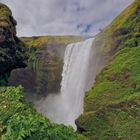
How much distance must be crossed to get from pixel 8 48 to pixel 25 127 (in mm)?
14629

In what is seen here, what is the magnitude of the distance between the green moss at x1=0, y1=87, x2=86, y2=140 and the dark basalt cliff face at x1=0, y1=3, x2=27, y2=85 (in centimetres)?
1178

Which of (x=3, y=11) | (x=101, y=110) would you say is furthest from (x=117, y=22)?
(x=3, y=11)

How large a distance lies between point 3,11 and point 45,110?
4927cm

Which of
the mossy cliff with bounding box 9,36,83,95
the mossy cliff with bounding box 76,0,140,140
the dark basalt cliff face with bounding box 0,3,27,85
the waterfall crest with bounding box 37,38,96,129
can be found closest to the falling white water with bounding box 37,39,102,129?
the waterfall crest with bounding box 37,38,96,129

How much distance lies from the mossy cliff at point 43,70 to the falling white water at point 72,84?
2.55m

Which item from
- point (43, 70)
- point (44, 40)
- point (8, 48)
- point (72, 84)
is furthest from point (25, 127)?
point (44, 40)

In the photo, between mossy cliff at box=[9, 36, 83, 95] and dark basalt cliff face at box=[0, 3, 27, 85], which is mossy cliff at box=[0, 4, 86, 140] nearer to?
dark basalt cliff face at box=[0, 3, 27, 85]

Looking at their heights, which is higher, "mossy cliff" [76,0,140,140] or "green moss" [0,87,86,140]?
"green moss" [0,87,86,140]

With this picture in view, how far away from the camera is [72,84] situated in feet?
231

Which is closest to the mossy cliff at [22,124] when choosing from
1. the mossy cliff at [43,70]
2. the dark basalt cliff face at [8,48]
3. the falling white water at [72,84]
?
the dark basalt cliff face at [8,48]

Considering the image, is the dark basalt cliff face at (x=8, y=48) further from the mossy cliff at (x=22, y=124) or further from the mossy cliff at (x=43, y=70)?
the mossy cliff at (x=43, y=70)

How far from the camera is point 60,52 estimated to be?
81.1 m

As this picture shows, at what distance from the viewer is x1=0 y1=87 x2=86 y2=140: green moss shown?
39.6 ft

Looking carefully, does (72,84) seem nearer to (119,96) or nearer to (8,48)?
(119,96)
